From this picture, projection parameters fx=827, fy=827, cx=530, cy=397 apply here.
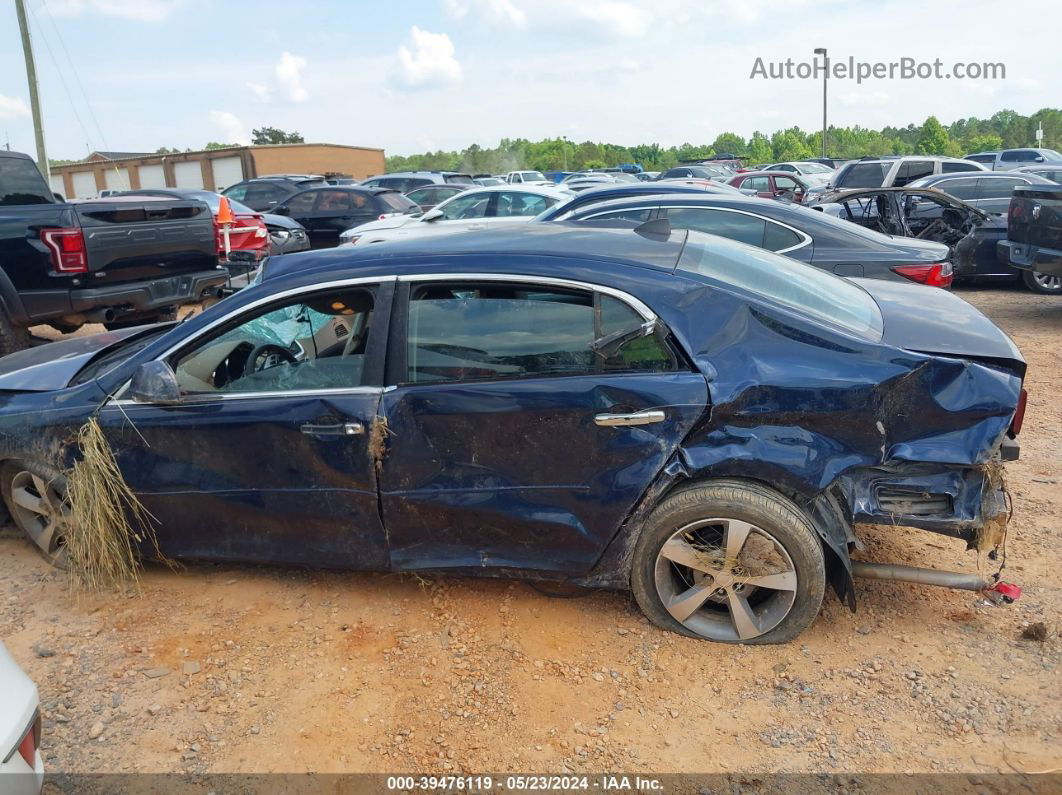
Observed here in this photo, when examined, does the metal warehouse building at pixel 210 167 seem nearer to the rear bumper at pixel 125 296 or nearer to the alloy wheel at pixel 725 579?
the rear bumper at pixel 125 296

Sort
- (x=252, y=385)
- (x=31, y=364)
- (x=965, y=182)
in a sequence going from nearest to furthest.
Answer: (x=252, y=385)
(x=31, y=364)
(x=965, y=182)

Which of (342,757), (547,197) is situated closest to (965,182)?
(547,197)

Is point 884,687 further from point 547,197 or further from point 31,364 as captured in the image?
point 547,197

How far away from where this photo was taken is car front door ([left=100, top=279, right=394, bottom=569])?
3.40 m

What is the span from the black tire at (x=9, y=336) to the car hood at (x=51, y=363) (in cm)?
284

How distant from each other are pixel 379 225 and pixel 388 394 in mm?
10869

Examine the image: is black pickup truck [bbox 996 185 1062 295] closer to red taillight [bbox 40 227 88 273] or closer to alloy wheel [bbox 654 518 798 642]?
alloy wheel [bbox 654 518 798 642]

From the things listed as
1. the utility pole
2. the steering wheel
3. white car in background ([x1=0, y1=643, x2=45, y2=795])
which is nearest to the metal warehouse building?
the utility pole

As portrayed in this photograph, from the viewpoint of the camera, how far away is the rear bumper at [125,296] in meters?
7.04

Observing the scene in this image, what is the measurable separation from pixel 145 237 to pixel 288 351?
4522 mm

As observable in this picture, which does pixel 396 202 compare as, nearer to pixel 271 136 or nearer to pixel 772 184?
pixel 772 184

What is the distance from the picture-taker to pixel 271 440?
346cm

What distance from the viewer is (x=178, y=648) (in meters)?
3.46

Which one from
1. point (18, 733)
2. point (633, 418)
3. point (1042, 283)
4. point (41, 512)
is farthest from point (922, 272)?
→ point (18, 733)
